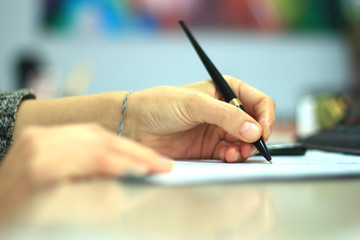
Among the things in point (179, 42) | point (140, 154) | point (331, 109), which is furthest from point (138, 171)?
point (179, 42)

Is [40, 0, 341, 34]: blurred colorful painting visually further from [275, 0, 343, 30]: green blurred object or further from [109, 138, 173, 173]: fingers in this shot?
[109, 138, 173, 173]: fingers

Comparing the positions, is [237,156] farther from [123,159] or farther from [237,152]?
[123,159]

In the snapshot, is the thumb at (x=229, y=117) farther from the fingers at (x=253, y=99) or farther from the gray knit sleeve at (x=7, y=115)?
the gray knit sleeve at (x=7, y=115)

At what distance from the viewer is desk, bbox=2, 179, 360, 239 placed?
0.17 m

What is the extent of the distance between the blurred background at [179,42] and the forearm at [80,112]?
2.08 metres

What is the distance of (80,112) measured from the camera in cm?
57

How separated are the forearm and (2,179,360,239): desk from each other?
1.14ft

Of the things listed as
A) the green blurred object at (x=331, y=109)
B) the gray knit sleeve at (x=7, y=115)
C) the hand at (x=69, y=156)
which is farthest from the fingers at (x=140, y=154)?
the green blurred object at (x=331, y=109)

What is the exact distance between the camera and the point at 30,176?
8.0 inches

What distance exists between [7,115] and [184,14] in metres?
2.33

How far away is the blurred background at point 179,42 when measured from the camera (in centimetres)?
268

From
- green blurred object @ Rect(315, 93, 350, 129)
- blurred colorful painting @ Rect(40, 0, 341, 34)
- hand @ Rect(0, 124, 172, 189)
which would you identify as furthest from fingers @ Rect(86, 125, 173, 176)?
blurred colorful painting @ Rect(40, 0, 341, 34)

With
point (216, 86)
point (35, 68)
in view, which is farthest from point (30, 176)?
point (35, 68)

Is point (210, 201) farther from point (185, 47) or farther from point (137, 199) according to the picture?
point (185, 47)
